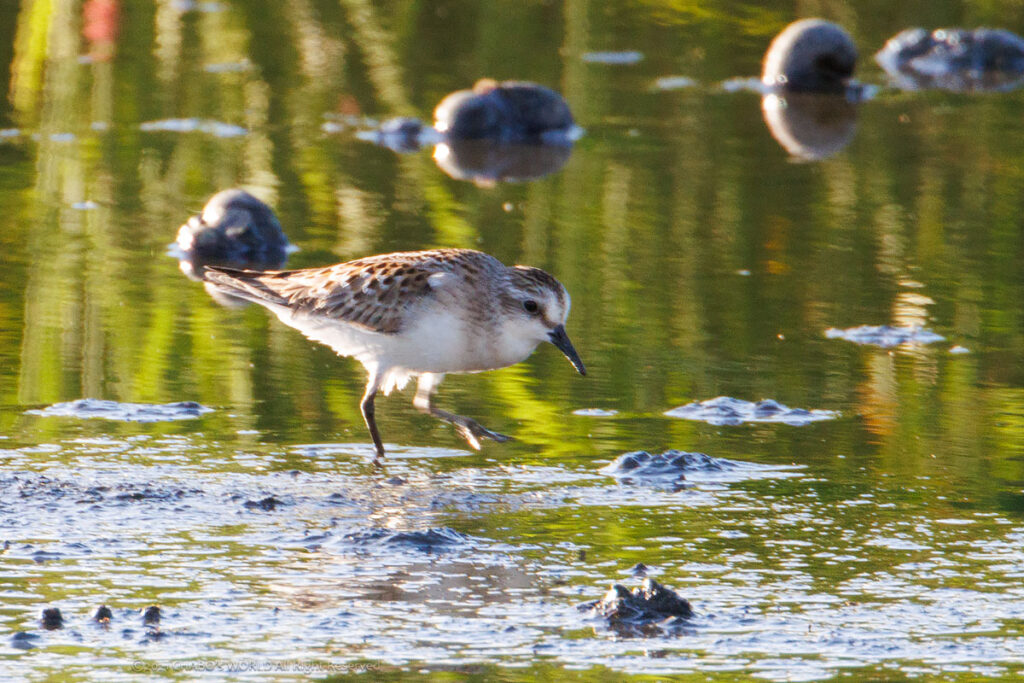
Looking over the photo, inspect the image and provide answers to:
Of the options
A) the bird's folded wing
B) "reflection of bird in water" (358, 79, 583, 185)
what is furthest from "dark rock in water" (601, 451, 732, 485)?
"reflection of bird in water" (358, 79, 583, 185)

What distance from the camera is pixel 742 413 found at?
820cm

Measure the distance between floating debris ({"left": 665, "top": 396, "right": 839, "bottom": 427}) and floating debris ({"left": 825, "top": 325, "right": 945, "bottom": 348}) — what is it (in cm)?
130

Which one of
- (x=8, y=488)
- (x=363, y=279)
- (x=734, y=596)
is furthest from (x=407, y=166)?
(x=734, y=596)

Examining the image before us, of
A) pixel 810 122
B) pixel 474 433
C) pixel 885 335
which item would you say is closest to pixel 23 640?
pixel 474 433

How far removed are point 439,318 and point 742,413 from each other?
146 cm

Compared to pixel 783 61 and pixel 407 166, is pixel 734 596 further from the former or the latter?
pixel 783 61

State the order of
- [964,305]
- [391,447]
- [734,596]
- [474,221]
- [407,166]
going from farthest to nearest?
[407,166]
[474,221]
[964,305]
[391,447]
[734,596]

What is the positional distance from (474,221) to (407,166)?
209 cm

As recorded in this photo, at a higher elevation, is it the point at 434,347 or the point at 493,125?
the point at 434,347

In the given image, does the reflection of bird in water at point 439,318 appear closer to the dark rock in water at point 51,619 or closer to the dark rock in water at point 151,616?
the dark rock in water at point 151,616

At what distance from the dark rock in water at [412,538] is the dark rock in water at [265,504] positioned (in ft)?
1.50

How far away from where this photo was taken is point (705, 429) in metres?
8.02

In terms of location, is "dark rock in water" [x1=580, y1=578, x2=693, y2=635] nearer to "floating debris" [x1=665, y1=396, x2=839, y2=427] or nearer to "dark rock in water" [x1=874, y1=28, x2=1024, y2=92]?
"floating debris" [x1=665, y1=396, x2=839, y2=427]

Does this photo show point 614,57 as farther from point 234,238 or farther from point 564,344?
point 564,344
